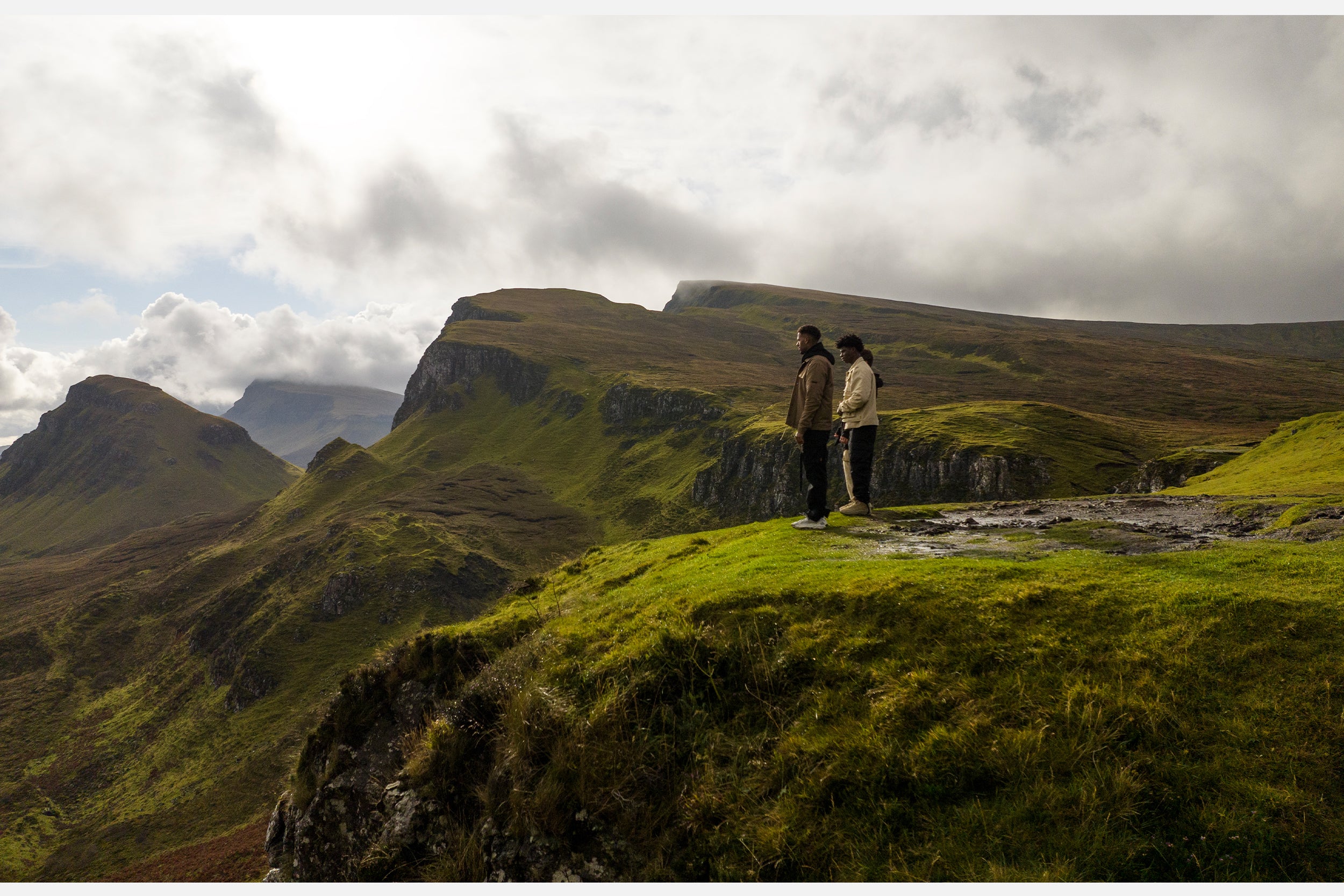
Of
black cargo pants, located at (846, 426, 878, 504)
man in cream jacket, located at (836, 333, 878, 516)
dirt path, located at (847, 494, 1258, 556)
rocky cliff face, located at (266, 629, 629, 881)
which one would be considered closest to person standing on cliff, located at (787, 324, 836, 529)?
man in cream jacket, located at (836, 333, 878, 516)

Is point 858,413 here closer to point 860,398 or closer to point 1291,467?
point 860,398

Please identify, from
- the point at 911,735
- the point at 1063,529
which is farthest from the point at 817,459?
the point at 911,735

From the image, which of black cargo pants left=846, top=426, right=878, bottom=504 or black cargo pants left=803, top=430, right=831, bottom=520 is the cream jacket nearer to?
black cargo pants left=846, top=426, right=878, bottom=504

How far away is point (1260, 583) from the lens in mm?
7672

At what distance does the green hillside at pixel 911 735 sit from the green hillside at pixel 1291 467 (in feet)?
54.9

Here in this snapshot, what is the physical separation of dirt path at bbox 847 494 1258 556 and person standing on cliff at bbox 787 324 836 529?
1.59 metres

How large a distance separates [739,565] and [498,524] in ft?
544

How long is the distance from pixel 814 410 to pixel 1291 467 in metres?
31.1

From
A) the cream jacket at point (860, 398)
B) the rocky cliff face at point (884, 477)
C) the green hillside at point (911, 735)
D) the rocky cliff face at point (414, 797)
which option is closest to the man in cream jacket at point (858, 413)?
the cream jacket at point (860, 398)

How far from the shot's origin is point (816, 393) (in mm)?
14219

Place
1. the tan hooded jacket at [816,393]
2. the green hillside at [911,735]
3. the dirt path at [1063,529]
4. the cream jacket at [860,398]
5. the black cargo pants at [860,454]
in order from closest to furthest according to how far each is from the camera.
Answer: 1. the green hillside at [911,735]
2. the dirt path at [1063,529]
3. the tan hooded jacket at [816,393]
4. the cream jacket at [860,398]
5. the black cargo pants at [860,454]

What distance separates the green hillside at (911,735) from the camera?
521cm

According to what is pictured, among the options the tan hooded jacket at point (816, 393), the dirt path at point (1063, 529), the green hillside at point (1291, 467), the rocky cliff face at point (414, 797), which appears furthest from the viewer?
the green hillside at point (1291, 467)

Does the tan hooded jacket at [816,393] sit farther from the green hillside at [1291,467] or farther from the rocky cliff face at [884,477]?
the rocky cliff face at [884,477]
